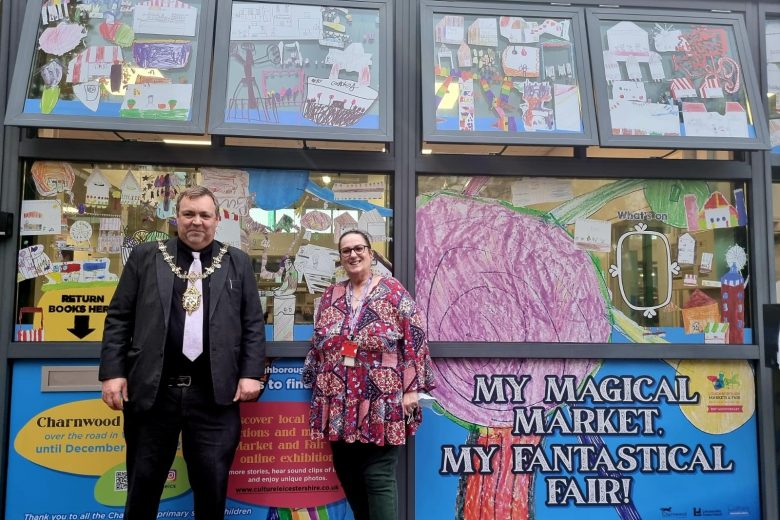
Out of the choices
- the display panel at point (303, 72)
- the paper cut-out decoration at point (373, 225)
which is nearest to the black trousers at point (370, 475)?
the paper cut-out decoration at point (373, 225)

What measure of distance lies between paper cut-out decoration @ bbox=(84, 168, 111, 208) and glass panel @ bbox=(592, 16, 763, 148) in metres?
3.07

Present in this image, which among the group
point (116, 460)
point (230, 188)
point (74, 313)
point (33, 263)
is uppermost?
point (230, 188)

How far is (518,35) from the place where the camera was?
373cm

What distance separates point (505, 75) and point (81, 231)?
277cm

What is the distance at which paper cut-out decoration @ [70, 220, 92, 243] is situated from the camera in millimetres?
3533

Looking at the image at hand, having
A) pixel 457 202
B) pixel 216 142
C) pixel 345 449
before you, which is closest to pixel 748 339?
pixel 457 202

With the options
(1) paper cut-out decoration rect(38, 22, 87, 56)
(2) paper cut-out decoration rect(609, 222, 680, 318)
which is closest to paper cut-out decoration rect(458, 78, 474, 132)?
(2) paper cut-out decoration rect(609, 222, 680, 318)

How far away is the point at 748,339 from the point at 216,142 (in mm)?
3589

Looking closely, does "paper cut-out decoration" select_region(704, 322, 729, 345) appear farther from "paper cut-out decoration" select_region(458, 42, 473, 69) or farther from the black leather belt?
the black leather belt

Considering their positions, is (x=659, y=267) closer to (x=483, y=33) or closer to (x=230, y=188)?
(x=483, y=33)

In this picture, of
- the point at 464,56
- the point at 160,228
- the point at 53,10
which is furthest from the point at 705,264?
the point at 53,10

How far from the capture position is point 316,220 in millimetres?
3674

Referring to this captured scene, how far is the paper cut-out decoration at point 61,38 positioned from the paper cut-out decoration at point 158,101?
449 millimetres

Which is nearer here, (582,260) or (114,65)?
(114,65)
